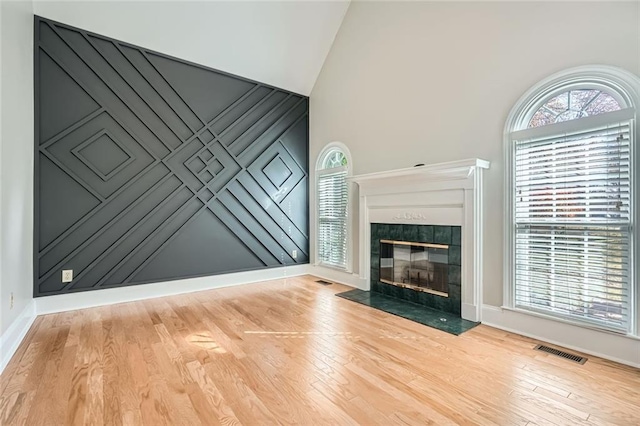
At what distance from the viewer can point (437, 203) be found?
3.41m

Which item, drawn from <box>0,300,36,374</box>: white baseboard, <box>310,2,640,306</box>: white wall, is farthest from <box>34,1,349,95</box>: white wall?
<box>0,300,36,374</box>: white baseboard

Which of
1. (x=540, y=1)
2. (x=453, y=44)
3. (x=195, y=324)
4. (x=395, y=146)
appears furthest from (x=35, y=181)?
(x=540, y=1)

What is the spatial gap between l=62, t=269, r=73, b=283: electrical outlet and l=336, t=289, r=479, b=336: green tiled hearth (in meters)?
3.18

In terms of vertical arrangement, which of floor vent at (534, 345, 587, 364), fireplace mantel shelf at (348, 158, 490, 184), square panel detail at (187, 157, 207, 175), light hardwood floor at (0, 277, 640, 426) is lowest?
floor vent at (534, 345, 587, 364)

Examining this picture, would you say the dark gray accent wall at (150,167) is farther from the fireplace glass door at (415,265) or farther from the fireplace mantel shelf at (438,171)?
the fireplace mantel shelf at (438,171)

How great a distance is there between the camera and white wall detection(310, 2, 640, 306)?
247cm

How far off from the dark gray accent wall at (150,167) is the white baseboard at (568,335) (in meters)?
3.26

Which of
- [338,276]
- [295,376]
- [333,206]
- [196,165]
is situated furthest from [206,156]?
[295,376]

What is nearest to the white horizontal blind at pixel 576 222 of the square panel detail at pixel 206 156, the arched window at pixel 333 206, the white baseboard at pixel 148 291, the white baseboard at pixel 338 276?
the white baseboard at pixel 338 276

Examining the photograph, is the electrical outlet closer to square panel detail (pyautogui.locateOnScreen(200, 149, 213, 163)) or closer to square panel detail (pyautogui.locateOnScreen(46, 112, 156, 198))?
square panel detail (pyautogui.locateOnScreen(46, 112, 156, 198))

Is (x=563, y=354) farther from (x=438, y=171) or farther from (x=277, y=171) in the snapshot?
(x=277, y=171)

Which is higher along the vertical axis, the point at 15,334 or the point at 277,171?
the point at 277,171

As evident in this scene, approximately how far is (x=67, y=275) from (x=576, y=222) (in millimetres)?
5121

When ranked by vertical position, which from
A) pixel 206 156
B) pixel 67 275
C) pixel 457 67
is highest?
pixel 457 67
